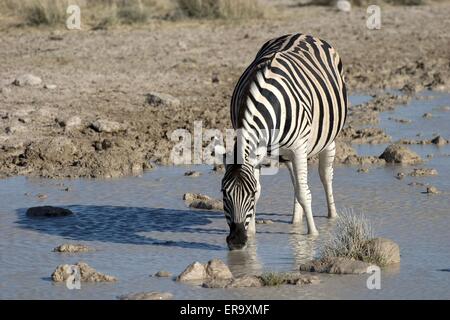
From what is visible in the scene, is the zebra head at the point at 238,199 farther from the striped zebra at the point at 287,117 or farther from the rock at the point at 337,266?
the rock at the point at 337,266

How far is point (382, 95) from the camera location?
52.3 ft

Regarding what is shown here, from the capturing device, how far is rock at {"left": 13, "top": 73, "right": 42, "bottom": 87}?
14806mm

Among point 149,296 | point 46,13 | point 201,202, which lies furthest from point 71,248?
point 46,13

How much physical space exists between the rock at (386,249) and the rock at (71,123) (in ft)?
18.0

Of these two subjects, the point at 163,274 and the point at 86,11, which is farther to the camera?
the point at 86,11

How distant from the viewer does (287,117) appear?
27.3ft

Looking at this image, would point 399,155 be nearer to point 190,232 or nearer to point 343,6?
point 190,232

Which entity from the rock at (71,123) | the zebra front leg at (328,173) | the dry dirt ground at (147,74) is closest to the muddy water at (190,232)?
the zebra front leg at (328,173)

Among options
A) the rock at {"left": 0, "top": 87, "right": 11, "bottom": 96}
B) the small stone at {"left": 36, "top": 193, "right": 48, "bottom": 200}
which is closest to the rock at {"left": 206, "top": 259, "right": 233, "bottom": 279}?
the small stone at {"left": 36, "top": 193, "right": 48, "bottom": 200}

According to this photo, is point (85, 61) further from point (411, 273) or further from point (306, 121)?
point (411, 273)

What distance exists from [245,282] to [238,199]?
708 millimetres

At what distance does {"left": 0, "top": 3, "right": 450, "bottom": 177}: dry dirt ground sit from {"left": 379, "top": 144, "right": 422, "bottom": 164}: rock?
0.32 metres
